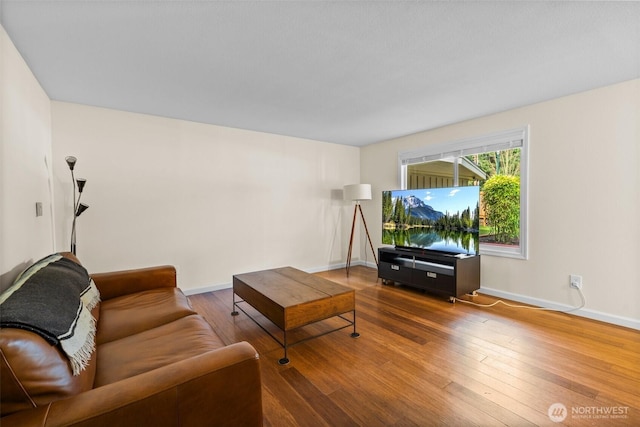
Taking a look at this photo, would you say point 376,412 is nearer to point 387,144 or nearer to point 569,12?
point 569,12

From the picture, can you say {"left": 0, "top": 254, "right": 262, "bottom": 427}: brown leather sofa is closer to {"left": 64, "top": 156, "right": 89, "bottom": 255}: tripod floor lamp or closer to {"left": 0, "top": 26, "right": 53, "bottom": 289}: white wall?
{"left": 0, "top": 26, "right": 53, "bottom": 289}: white wall

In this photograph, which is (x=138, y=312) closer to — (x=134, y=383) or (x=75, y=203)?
(x=134, y=383)

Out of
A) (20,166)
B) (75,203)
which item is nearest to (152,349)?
(20,166)

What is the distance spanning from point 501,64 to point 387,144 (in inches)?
102

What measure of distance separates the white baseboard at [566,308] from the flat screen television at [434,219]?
2.13ft

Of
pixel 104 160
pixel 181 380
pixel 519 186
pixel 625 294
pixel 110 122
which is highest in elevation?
pixel 110 122

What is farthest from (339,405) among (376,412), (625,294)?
(625,294)

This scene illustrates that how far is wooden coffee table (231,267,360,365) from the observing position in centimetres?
213

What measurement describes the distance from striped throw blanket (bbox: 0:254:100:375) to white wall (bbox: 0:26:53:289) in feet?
1.13

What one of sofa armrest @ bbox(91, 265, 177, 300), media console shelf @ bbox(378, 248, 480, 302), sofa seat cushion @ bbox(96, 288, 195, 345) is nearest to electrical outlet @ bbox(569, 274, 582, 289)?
media console shelf @ bbox(378, 248, 480, 302)

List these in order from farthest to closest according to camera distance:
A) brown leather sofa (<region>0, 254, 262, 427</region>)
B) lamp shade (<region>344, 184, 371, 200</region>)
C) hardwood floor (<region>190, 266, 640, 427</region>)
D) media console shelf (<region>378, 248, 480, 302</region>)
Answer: lamp shade (<region>344, 184, 371, 200</region>) → media console shelf (<region>378, 248, 480, 302</region>) → hardwood floor (<region>190, 266, 640, 427</region>) → brown leather sofa (<region>0, 254, 262, 427</region>)

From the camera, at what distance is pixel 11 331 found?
0.93 meters

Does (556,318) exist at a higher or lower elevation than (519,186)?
lower

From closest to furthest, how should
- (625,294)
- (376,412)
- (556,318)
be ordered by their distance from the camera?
(376,412) < (625,294) < (556,318)
